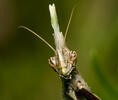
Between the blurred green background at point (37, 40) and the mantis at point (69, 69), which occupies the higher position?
the blurred green background at point (37, 40)

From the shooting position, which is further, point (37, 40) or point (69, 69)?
point (37, 40)

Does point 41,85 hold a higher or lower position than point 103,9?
lower

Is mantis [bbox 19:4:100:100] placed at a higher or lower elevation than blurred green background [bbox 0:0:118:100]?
lower

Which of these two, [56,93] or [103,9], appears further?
[103,9]

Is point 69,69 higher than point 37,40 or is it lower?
lower

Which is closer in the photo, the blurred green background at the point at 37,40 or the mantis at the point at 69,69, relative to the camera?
the mantis at the point at 69,69

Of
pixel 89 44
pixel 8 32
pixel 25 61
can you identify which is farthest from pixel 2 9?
pixel 89 44

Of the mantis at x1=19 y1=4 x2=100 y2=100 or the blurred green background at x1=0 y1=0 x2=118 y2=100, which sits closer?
the mantis at x1=19 y1=4 x2=100 y2=100

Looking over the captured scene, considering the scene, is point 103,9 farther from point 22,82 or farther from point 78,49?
point 22,82
